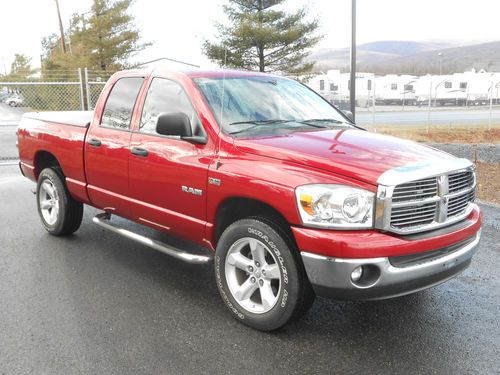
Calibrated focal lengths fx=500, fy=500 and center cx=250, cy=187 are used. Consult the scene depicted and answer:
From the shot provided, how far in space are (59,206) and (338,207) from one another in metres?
3.77

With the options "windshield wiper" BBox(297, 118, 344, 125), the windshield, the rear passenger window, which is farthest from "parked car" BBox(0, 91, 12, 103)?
"windshield wiper" BBox(297, 118, 344, 125)

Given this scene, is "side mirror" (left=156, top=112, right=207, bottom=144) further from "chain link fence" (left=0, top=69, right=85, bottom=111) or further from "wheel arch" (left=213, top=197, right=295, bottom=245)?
"chain link fence" (left=0, top=69, right=85, bottom=111)

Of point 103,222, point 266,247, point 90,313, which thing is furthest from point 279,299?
point 103,222

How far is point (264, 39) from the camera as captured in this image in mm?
24625

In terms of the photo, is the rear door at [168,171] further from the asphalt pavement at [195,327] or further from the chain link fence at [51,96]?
the chain link fence at [51,96]

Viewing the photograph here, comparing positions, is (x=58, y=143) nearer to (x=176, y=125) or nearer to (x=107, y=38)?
(x=176, y=125)

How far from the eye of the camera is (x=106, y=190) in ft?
15.9

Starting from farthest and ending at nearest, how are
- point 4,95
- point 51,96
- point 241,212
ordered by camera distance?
point 4,95
point 51,96
point 241,212

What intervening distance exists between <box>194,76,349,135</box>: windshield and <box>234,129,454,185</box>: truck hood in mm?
296

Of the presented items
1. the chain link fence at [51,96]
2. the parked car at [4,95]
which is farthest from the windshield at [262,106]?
the parked car at [4,95]

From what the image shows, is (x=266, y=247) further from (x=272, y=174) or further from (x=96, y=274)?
(x=96, y=274)

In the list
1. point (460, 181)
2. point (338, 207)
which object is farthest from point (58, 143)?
point (460, 181)

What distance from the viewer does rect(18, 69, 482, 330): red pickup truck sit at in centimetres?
308

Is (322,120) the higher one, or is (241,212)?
(322,120)
